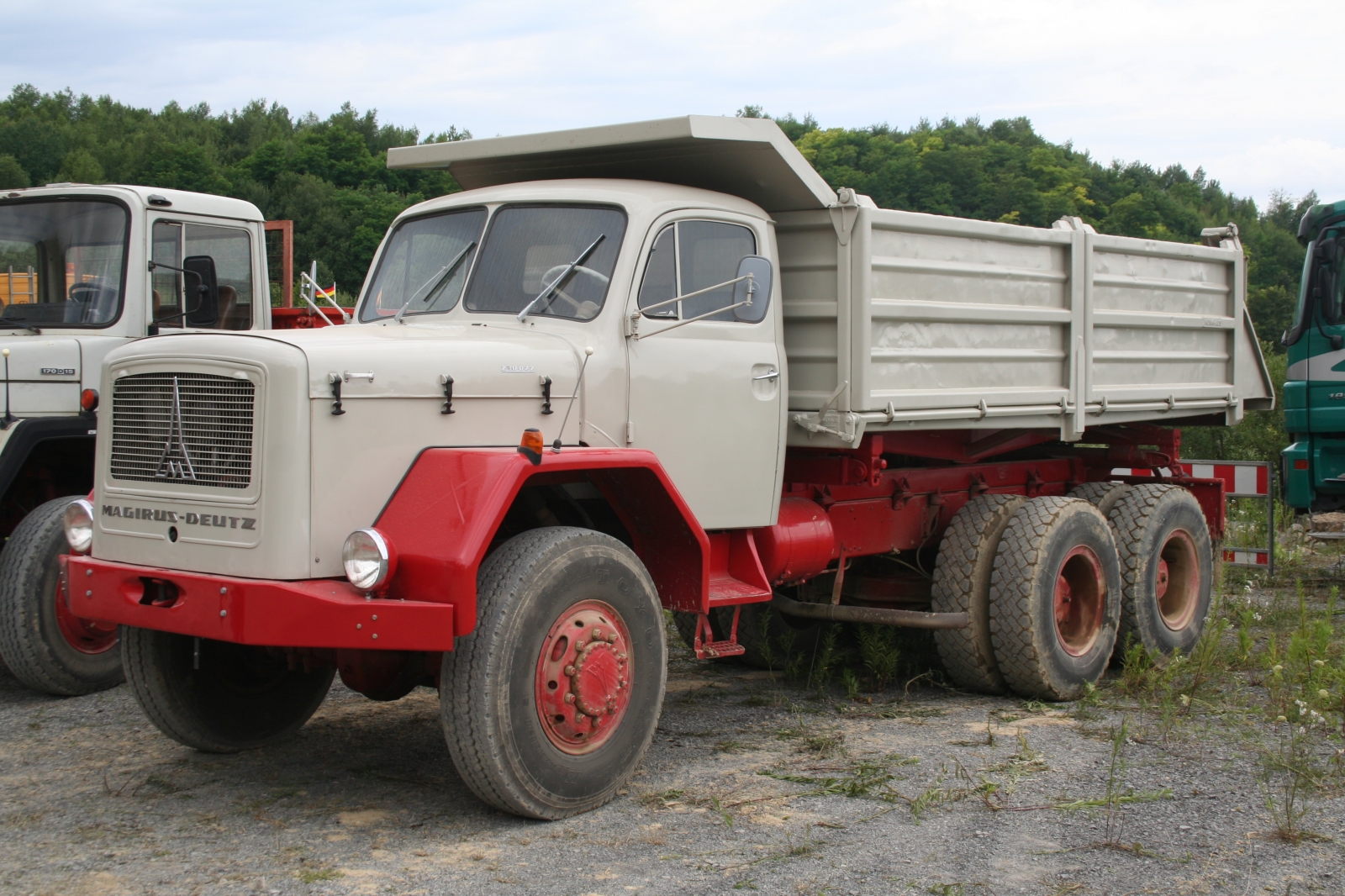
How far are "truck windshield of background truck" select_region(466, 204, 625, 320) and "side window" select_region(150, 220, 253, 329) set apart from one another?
7.97ft

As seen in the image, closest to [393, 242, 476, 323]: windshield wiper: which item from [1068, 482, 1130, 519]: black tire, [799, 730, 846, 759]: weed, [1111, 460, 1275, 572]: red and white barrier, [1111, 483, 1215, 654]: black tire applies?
[799, 730, 846, 759]: weed

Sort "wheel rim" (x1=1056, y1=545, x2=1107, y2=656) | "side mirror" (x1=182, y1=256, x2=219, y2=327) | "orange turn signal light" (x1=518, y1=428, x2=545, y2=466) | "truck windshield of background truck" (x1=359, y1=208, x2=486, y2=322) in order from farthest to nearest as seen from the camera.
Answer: "side mirror" (x1=182, y1=256, x2=219, y2=327) → "wheel rim" (x1=1056, y1=545, x2=1107, y2=656) → "truck windshield of background truck" (x1=359, y1=208, x2=486, y2=322) → "orange turn signal light" (x1=518, y1=428, x2=545, y2=466)

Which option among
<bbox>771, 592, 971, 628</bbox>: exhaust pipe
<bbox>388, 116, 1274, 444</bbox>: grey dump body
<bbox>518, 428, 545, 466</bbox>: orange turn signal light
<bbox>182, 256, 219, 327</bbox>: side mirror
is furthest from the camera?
<bbox>182, 256, 219, 327</bbox>: side mirror

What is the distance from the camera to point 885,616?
6.69 metres

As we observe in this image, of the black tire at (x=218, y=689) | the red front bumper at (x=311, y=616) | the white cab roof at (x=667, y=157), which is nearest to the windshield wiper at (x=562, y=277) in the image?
the white cab roof at (x=667, y=157)

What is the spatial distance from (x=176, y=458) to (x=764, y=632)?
3.89 metres

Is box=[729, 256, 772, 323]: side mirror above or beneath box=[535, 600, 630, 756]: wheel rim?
above

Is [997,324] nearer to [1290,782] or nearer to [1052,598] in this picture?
[1052,598]

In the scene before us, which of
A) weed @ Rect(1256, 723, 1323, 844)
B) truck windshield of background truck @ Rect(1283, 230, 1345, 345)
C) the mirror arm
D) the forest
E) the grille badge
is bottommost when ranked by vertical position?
weed @ Rect(1256, 723, 1323, 844)

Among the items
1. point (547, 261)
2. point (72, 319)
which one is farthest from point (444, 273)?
point (72, 319)

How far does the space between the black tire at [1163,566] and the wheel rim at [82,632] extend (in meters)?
5.83

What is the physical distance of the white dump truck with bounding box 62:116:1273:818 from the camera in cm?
445

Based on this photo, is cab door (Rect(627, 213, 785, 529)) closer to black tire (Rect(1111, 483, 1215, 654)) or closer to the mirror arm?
the mirror arm

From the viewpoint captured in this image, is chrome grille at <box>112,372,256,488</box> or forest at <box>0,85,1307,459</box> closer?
chrome grille at <box>112,372,256,488</box>
